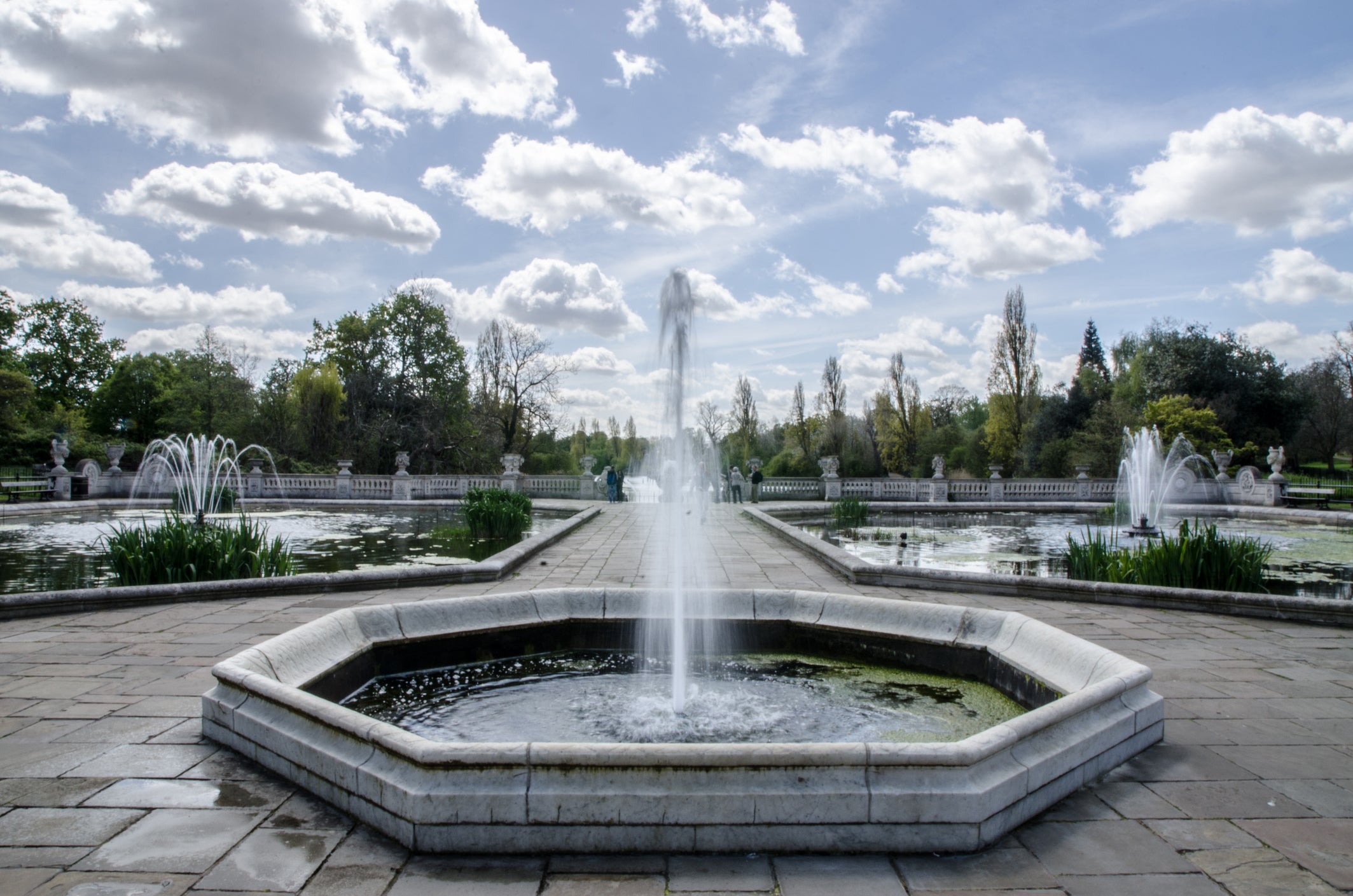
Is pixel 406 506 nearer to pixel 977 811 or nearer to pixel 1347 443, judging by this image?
pixel 977 811

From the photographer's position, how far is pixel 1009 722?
3.27m

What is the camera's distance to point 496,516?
47.5ft

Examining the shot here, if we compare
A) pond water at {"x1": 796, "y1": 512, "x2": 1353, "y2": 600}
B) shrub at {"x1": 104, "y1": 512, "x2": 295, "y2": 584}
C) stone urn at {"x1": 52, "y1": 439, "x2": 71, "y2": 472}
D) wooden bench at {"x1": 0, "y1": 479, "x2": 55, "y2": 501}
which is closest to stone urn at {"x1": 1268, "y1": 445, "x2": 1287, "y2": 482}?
pond water at {"x1": 796, "y1": 512, "x2": 1353, "y2": 600}

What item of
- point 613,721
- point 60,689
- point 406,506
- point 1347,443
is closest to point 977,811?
point 613,721

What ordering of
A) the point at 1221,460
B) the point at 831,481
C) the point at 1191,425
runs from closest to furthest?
the point at 831,481 → the point at 1221,460 → the point at 1191,425

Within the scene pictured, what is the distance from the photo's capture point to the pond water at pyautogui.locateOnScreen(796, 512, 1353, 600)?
10586 millimetres

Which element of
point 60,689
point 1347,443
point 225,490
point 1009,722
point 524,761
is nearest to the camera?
point 524,761

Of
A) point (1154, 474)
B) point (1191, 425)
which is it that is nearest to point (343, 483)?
point (1154, 474)

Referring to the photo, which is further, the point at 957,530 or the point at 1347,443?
the point at 1347,443

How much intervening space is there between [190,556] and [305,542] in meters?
6.02

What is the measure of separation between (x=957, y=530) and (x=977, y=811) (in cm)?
1588

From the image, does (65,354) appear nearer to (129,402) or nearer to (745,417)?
(129,402)

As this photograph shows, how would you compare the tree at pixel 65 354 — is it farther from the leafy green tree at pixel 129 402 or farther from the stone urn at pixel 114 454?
the stone urn at pixel 114 454

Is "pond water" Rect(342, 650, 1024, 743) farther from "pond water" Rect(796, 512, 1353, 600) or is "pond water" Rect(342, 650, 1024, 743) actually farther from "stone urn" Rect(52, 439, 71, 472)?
"stone urn" Rect(52, 439, 71, 472)
